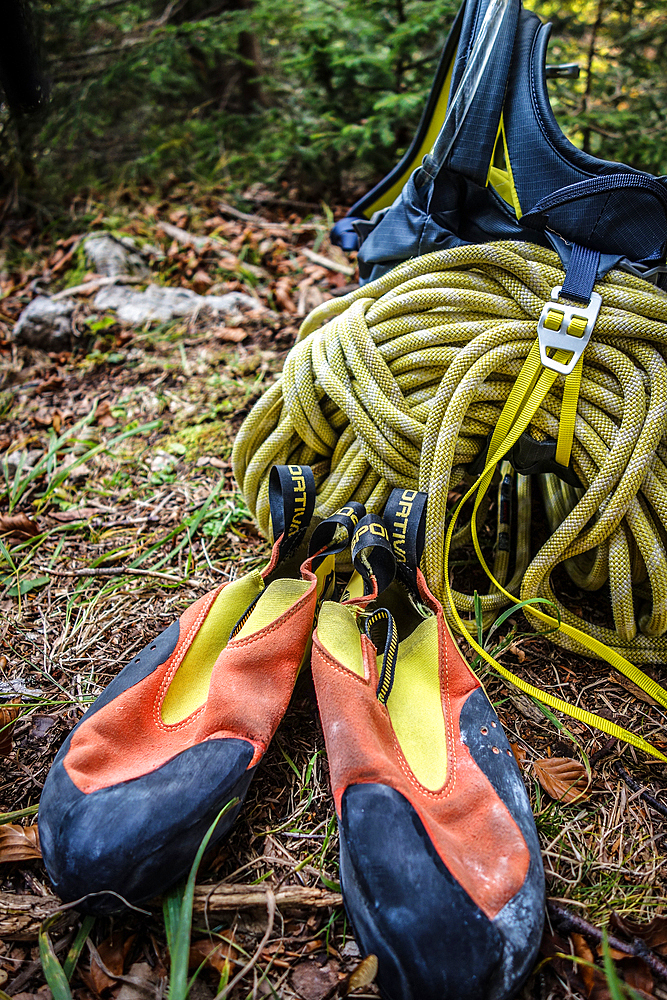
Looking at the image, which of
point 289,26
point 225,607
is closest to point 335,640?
point 225,607

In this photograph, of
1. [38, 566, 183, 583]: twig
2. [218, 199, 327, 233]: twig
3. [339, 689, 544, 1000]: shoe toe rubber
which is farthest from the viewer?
[218, 199, 327, 233]: twig

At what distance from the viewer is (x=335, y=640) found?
1109 millimetres

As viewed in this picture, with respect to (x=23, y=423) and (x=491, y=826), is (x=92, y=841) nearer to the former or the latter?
(x=491, y=826)

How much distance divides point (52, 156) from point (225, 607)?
3.99 meters

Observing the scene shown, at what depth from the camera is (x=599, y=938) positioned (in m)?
0.88

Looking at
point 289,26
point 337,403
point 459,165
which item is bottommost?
point 337,403

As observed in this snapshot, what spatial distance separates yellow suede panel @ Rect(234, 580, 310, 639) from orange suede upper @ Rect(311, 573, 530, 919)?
0.57 feet

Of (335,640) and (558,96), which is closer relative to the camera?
(335,640)

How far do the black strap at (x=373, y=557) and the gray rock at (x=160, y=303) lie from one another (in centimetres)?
186

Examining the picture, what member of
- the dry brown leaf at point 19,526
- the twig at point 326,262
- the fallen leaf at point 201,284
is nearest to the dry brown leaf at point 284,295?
the twig at point 326,262

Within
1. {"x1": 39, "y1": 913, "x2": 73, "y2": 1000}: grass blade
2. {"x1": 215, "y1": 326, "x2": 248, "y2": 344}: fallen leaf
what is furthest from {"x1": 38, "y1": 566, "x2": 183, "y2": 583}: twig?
{"x1": 215, "y1": 326, "x2": 248, "y2": 344}: fallen leaf

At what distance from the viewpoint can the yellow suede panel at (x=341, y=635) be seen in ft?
3.53

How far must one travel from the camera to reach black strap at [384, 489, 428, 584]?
4.16ft

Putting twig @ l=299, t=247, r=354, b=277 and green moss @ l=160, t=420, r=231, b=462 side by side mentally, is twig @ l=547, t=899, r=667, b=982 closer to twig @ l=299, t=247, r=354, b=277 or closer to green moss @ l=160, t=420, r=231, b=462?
green moss @ l=160, t=420, r=231, b=462
